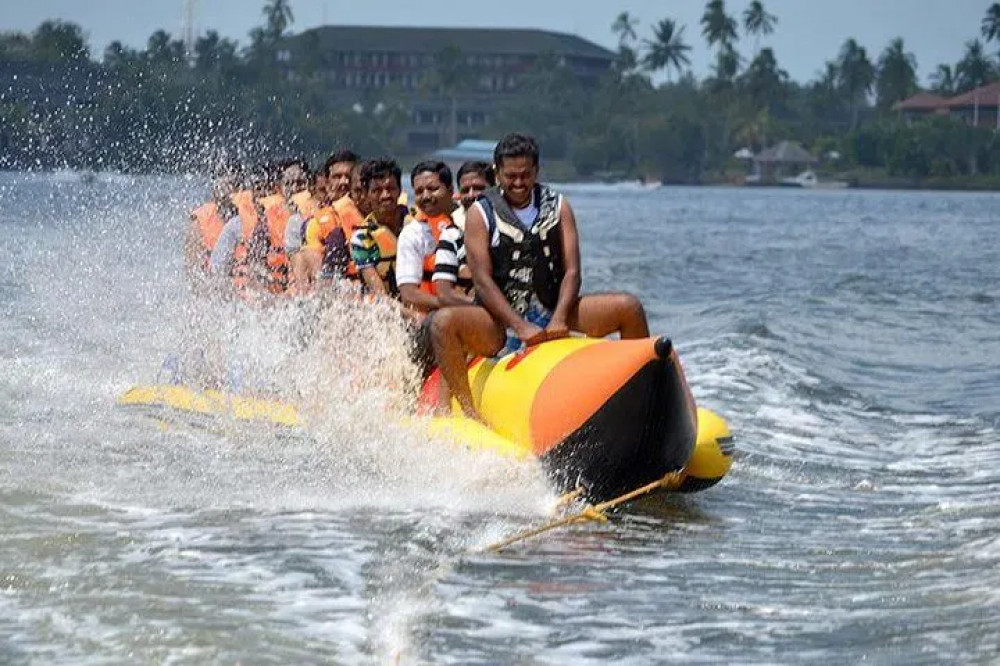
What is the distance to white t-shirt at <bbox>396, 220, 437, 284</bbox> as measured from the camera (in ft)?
25.1

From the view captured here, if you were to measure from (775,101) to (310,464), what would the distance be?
416ft

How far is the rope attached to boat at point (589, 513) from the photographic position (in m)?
6.04

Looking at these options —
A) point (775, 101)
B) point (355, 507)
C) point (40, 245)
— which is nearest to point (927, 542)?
point (355, 507)

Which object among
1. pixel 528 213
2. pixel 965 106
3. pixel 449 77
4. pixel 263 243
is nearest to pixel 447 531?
pixel 528 213

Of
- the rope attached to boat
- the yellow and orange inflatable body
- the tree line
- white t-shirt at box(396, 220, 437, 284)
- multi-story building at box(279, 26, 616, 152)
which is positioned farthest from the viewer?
multi-story building at box(279, 26, 616, 152)

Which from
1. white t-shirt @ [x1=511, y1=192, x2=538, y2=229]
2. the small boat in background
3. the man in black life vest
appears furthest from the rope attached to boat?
the small boat in background

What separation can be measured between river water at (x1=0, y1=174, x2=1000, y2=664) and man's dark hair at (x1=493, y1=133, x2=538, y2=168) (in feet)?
3.17

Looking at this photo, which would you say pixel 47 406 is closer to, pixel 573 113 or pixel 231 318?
pixel 231 318

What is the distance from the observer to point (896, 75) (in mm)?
135000

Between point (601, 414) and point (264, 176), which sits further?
point (264, 176)

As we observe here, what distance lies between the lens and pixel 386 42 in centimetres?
13925

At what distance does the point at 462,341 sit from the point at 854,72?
133317 mm

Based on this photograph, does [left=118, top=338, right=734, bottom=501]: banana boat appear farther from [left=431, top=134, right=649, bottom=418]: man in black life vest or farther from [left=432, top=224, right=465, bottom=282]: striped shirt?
[left=432, top=224, right=465, bottom=282]: striped shirt

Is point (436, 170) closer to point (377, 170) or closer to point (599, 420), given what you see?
point (377, 170)
